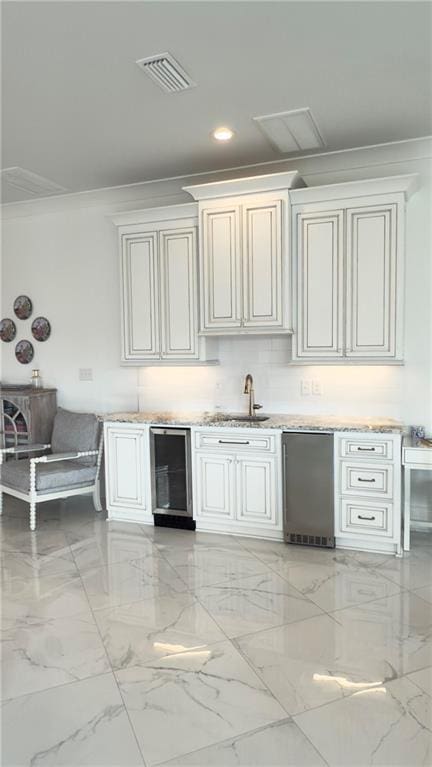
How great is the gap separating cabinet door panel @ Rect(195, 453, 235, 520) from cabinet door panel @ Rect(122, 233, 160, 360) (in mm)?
1070

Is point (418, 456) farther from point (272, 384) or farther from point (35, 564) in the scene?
point (35, 564)

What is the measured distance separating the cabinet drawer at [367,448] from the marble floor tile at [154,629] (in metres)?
1.44

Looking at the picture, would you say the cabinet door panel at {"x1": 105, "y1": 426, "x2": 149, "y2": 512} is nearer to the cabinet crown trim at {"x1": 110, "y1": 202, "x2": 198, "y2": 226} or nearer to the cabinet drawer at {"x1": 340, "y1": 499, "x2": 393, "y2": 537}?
the cabinet drawer at {"x1": 340, "y1": 499, "x2": 393, "y2": 537}

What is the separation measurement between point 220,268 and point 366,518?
214cm

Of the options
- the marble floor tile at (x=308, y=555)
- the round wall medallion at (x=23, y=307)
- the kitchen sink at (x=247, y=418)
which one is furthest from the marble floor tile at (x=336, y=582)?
the round wall medallion at (x=23, y=307)

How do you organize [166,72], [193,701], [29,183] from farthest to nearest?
[29,183] < [166,72] < [193,701]

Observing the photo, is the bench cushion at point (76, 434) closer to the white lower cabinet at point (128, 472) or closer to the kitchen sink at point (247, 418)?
Result: the white lower cabinet at point (128, 472)

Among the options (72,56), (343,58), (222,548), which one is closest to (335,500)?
(222,548)

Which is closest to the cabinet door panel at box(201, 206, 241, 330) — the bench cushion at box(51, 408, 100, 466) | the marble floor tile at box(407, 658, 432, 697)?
the bench cushion at box(51, 408, 100, 466)

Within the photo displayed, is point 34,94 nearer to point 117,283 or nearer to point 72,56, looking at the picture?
point 72,56

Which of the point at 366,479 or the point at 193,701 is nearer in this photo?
the point at 193,701

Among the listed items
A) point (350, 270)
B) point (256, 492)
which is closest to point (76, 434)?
point (256, 492)

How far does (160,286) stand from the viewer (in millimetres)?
4504

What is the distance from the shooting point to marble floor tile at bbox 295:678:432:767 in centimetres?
188
